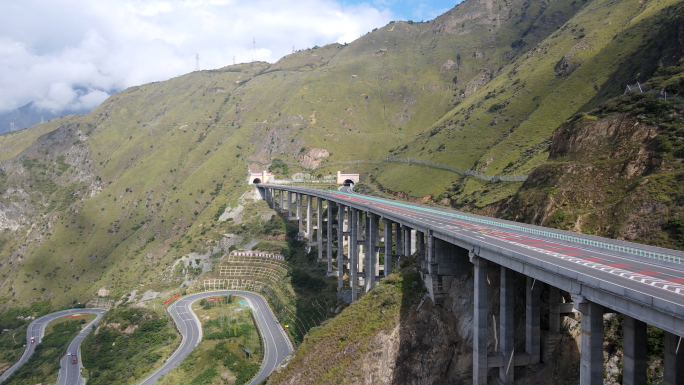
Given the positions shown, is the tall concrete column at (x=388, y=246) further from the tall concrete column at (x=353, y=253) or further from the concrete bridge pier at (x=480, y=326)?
the concrete bridge pier at (x=480, y=326)

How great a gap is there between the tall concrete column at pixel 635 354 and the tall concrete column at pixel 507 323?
9.14 meters

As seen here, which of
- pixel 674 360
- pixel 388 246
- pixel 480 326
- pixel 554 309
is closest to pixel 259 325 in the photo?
pixel 388 246

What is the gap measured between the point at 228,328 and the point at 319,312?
531 inches

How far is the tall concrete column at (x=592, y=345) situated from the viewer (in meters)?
18.1

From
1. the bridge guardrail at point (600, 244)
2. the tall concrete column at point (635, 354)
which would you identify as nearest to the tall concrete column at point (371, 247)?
the bridge guardrail at point (600, 244)

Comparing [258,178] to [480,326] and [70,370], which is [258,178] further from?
[480,326]

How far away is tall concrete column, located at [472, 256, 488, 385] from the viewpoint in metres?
27.0

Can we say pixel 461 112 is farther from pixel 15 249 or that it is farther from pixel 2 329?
pixel 15 249

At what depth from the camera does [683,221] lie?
30094 millimetres

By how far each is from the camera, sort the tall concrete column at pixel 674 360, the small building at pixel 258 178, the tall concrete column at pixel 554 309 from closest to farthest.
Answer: the tall concrete column at pixel 674 360 → the tall concrete column at pixel 554 309 → the small building at pixel 258 178

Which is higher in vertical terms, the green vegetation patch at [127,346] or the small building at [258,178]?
the small building at [258,178]

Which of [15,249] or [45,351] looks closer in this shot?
[45,351]

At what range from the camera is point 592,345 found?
1808 centimetres

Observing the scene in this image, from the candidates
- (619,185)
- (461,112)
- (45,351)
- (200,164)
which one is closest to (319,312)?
(619,185)
